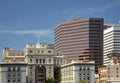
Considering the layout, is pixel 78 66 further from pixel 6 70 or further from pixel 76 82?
pixel 6 70

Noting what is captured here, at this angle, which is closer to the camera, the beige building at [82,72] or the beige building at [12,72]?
the beige building at [12,72]

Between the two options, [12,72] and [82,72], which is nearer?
[12,72]

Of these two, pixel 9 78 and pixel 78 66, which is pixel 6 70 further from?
pixel 78 66

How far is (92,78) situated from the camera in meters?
196

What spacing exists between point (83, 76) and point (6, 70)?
39695 mm

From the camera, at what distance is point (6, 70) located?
191 meters

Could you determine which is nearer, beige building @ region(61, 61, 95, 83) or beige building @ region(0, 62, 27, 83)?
beige building @ region(0, 62, 27, 83)

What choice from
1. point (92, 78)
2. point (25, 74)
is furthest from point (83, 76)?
point (25, 74)

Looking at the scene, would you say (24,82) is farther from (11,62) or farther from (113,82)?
(113,82)

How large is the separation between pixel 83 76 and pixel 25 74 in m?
30.0

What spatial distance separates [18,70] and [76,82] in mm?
30413

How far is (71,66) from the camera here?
652 feet

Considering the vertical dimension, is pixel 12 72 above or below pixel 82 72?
above

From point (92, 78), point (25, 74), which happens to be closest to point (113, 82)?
point (92, 78)
